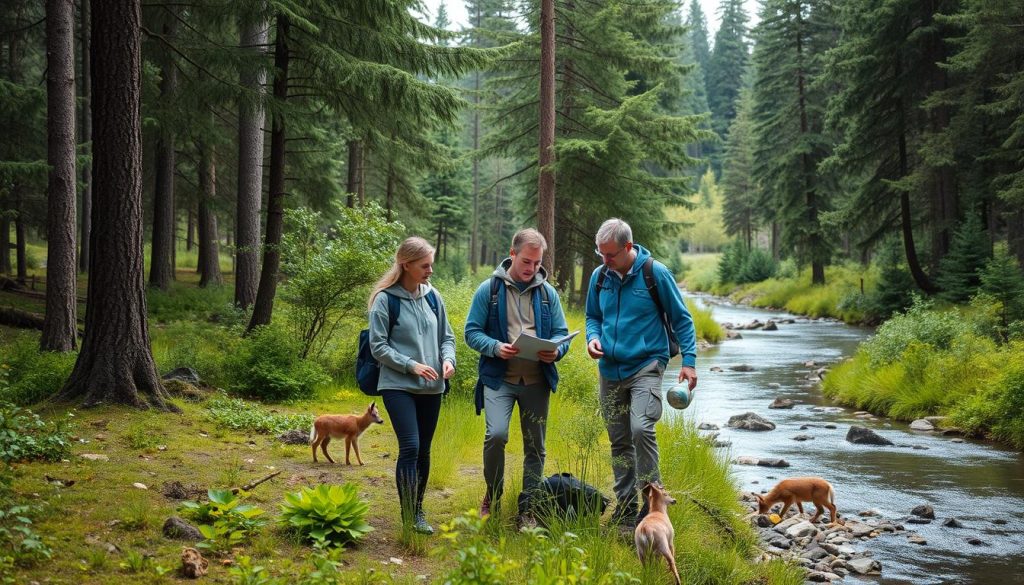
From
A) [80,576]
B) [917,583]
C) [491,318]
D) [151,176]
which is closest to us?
[80,576]

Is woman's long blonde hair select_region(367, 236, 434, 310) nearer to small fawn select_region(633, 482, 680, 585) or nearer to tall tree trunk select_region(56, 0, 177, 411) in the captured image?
small fawn select_region(633, 482, 680, 585)

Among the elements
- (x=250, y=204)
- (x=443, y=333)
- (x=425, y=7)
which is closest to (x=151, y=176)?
(x=250, y=204)

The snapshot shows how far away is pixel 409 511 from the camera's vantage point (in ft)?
16.3

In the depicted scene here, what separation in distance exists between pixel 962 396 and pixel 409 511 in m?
10.9

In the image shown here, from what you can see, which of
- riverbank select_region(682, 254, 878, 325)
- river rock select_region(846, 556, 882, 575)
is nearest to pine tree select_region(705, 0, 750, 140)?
riverbank select_region(682, 254, 878, 325)

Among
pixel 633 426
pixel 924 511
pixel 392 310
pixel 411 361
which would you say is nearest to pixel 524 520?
pixel 633 426

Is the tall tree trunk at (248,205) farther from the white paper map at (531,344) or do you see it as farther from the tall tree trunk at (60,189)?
the white paper map at (531,344)

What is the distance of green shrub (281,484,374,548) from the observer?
4.74 meters

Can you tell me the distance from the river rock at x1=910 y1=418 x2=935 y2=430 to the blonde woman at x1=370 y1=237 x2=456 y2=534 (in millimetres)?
9916

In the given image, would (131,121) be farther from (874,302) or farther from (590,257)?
(874,302)

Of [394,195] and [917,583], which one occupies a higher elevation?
[394,195]

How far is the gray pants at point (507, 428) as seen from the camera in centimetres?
512

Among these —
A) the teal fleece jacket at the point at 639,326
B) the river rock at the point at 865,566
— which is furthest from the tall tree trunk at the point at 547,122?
the teal fleece jacket at the point at 639,326

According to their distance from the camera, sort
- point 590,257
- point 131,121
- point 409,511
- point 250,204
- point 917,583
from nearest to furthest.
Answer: point 409,511
point 917,583
point 131,121
point 250,204
point 590,257
